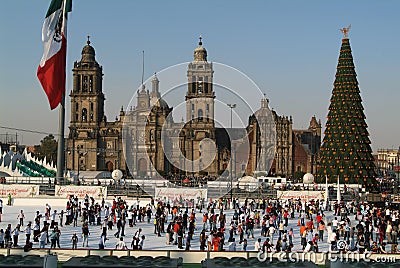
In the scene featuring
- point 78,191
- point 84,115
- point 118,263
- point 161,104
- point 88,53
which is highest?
point 88,53

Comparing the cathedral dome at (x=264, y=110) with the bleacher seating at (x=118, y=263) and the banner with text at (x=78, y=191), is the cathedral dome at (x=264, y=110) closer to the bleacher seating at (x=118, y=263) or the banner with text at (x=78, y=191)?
the banner with text at (x=78, y=191)

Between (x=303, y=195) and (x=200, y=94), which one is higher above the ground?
(x=200, y=94)

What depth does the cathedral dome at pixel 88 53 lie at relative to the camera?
327ft

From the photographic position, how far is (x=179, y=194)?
39.2 metres

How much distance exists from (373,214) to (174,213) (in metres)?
11.0

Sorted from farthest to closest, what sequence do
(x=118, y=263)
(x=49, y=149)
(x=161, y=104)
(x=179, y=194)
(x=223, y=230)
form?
(x=49, y=149)
(x=161, y=104)
(x=179, y=194)
(x=223, y=230)
(x=118, y=263)

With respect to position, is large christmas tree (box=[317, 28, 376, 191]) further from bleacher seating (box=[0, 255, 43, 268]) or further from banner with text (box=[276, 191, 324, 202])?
bleacher seating (box=[0, 255, 43, 268])

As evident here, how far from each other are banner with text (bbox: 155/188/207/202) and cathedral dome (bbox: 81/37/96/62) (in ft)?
210

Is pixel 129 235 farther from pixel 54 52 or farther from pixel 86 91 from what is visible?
pixel 86 91

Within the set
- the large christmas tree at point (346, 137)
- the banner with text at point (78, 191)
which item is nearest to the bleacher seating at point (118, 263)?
the banner with text at point (78, 191)

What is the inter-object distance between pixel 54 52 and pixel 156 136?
2728 inches

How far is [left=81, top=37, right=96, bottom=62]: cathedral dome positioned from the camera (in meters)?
99.6

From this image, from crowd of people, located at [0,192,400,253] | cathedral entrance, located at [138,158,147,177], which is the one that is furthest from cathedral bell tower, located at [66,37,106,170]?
crowd of people, located at [0,192,400,253]

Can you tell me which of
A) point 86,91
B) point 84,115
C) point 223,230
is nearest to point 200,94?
point 86,91
